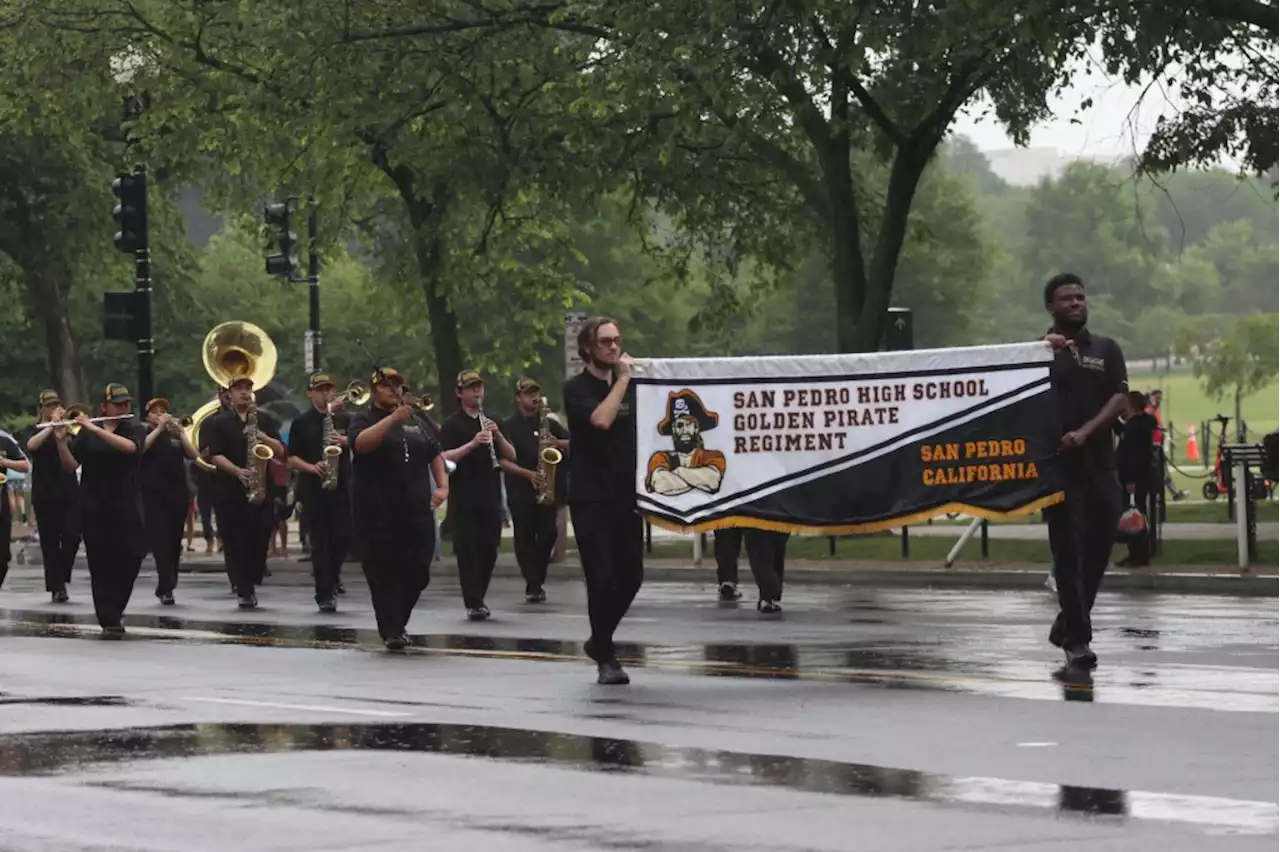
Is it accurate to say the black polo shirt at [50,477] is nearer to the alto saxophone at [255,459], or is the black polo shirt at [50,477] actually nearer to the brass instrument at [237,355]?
the alto saxophone at [255,459]

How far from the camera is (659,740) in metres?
12.0

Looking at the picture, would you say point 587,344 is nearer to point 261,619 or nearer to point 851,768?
point 851,768

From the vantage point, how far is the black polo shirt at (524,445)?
2475 cm

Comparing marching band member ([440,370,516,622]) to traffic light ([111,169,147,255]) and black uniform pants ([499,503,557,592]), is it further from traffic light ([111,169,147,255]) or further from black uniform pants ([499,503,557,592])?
→ traffic light ([111,169,147,255])

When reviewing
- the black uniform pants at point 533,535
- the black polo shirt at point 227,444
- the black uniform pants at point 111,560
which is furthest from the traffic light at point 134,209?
the black uniform pants at point 111,560

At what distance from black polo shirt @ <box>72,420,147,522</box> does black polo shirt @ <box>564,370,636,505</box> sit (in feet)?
21.4

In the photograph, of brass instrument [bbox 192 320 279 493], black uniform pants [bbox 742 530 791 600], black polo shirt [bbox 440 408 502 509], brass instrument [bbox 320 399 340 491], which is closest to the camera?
black uniform pants [bbox 742 530 791 600]

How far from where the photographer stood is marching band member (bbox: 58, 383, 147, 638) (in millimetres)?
20219

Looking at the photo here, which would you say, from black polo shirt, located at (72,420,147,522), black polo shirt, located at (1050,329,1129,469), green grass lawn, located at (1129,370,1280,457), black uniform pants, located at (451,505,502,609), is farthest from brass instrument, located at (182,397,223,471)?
green grass lawn, located at (1129,370,1280,457)

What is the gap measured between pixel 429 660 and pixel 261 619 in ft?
18.0

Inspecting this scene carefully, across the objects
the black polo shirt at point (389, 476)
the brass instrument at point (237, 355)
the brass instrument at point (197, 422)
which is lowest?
the black polo shirt at point (389, 476)

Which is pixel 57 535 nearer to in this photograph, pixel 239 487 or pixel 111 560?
pixel 239 487

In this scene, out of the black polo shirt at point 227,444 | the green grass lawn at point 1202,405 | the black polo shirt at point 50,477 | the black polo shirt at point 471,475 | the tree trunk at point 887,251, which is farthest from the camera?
the green grass lawn at point 1202,405

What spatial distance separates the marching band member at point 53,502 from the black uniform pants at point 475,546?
5270mm
